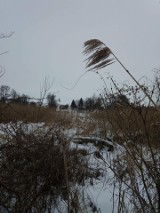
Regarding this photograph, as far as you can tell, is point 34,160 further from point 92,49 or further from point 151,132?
point 92,49

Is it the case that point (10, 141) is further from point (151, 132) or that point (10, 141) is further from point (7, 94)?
point (151, 132)

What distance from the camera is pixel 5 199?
3818mm

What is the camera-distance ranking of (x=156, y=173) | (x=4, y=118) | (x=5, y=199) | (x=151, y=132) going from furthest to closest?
(x=4, y=118) < (x=5, y=199) < (x=151, y=132) < (x=156, y=173)

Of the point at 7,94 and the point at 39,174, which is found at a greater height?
the point at 7,94

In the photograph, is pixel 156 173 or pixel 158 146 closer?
pixel 156 173

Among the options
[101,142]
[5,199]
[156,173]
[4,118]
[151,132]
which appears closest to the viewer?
[156,173]

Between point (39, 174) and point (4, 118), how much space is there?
108 centimetres

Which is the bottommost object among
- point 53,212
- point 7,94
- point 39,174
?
point 53,212

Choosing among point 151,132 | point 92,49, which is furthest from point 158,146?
point 92,49

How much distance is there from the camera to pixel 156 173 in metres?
1.98

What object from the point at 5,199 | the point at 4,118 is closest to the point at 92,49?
the point at 5,199

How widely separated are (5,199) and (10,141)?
0.76 meters

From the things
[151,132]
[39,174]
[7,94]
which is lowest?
[39,174]

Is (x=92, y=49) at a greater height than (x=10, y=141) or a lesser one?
greater
